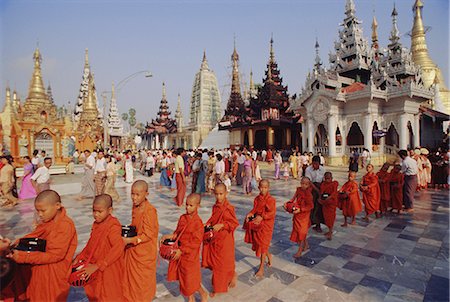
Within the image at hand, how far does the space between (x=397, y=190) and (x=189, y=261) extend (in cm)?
684

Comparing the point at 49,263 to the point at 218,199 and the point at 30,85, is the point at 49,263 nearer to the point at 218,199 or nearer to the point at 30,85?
the point at 218,199

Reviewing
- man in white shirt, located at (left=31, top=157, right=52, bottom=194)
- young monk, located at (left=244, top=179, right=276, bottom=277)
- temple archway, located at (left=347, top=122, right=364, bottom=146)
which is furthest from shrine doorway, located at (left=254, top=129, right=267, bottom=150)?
young monk, located at (left=244, top=179, right=276, bottom=277)

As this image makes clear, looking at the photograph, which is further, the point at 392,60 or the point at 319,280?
the point at 392,60

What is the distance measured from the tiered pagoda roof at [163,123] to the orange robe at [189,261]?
5202 cm

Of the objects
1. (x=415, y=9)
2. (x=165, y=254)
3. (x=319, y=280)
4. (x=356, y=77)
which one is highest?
(x=415, y=9)

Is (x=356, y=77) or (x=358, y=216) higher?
(x=356, y=77)

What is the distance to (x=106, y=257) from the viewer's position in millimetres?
2525

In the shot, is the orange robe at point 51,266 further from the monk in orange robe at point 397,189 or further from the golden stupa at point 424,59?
the golden stupa at point 424,59

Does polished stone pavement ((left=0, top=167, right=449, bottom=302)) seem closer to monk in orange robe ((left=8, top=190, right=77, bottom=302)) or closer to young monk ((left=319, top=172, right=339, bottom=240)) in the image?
young monk ((left=319, top=172, right=339, bottom=240))

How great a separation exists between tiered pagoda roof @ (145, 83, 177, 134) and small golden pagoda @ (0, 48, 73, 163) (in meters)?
26.7

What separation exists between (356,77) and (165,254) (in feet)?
88.4

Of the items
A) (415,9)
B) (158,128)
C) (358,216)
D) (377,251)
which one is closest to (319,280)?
(377,251)

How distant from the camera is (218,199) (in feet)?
12.3

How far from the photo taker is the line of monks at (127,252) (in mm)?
2465
